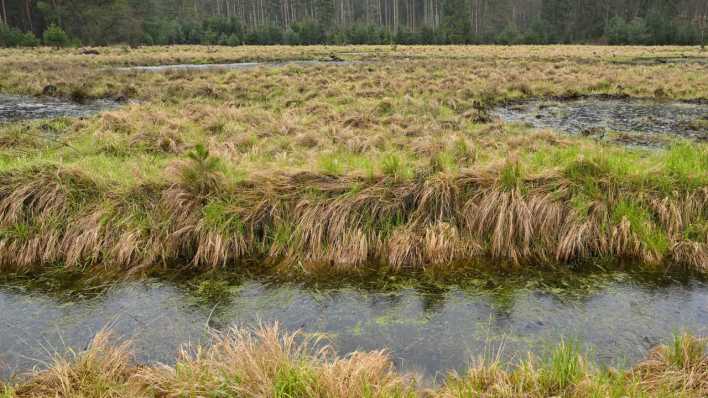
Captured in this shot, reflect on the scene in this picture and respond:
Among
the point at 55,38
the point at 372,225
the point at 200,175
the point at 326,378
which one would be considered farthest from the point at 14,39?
the point at 326,378

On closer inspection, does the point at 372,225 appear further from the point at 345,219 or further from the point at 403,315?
the point at 403,315

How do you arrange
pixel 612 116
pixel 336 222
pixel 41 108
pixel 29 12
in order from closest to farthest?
pixel 336 222, pixel 612 116, pixel 41 108, pixel 29 12

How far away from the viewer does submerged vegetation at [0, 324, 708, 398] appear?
3.62 meters

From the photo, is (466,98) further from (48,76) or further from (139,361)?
(48,76)

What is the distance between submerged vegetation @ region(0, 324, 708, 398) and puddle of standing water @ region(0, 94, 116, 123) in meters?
13.7

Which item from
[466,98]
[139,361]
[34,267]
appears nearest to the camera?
[139,361]

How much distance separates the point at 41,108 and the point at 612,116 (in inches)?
722

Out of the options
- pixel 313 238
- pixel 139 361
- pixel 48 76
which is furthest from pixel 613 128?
pixel 48 76

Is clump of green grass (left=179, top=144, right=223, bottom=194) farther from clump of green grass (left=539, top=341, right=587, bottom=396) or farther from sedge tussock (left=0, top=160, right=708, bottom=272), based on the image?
clump of green grass (left=539, top=341, right=587, bottom=396)

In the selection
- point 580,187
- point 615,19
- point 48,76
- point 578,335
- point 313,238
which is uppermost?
point 615,19

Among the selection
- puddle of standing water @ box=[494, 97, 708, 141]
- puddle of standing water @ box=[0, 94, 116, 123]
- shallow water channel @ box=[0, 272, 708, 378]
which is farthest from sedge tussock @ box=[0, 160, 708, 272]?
puddle of standing water @ box=[0, 94, 116, 123]

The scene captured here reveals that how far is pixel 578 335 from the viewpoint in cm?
505

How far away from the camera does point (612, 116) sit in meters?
15.5

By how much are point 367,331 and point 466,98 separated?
14501 millimetres
